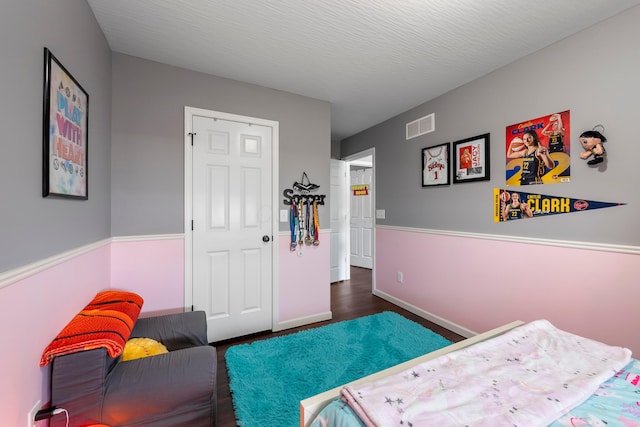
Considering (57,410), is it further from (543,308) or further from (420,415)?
(543,308)

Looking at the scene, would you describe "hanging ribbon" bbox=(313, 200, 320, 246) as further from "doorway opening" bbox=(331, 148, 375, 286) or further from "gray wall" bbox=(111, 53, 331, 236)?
"doorway opening" bbox=(331, 148, 375, 286)

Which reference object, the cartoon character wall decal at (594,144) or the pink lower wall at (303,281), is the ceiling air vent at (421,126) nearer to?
the cartoon character wall decal at (594,144)

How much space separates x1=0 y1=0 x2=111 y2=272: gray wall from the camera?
2.94 ft

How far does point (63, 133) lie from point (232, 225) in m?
1.45

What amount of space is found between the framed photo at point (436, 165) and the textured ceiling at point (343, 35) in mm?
669

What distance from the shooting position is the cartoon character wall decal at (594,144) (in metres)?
1.75

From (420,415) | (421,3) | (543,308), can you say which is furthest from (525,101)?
(420,415)

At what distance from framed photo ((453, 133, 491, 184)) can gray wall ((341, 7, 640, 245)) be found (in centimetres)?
6

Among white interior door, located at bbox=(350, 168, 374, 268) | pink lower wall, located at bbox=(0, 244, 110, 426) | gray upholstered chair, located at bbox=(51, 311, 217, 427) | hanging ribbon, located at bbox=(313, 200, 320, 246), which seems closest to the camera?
pink lower wall, located at bbox=(0, 244, 110, 426)

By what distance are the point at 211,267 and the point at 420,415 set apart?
2159 millimetres

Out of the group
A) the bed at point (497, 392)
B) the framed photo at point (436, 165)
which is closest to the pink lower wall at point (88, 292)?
the bed at point (497, 392)

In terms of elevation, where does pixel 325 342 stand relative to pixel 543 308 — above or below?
below

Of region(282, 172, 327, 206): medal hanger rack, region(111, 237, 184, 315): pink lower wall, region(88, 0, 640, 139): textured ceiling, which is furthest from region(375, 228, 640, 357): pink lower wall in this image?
region(111, 237, 184, 315): pink lower wall

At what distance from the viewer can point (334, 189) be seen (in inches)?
182
